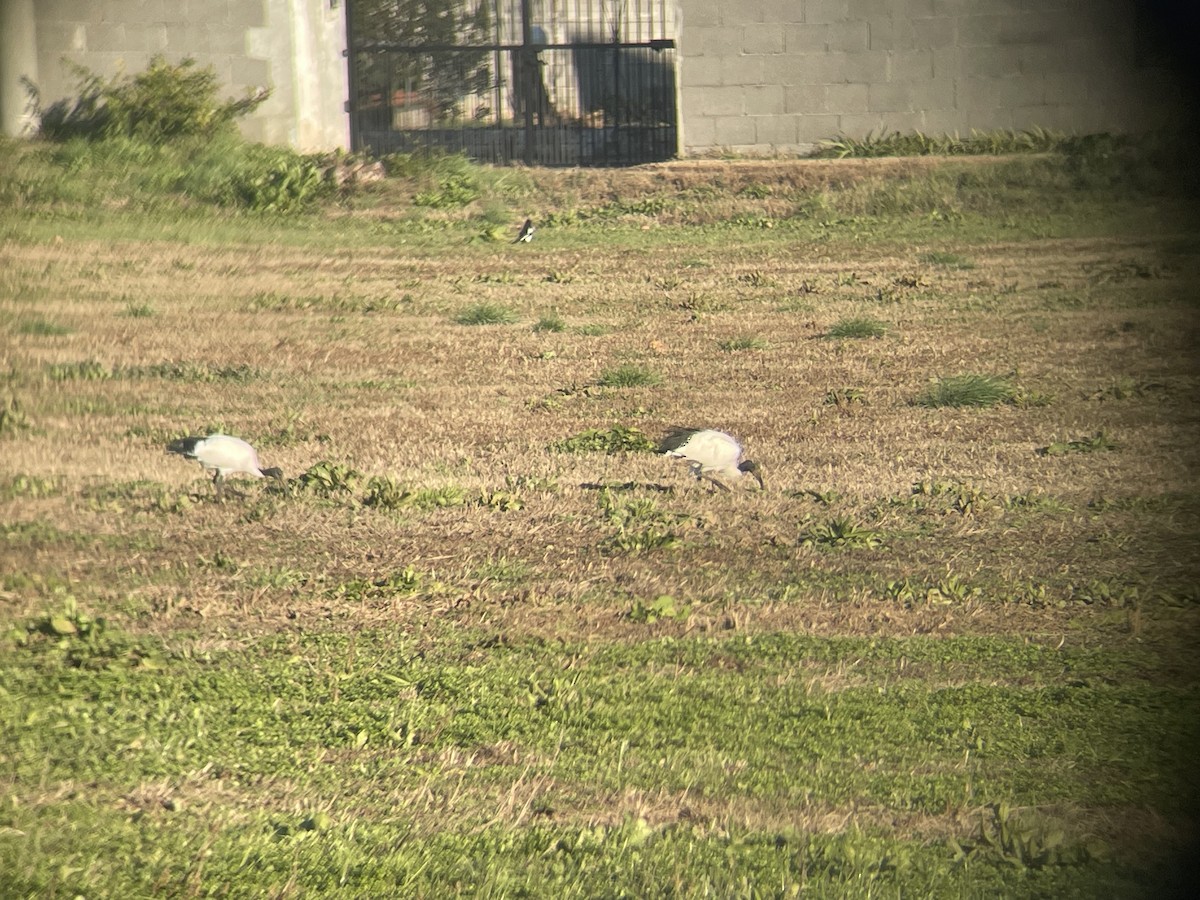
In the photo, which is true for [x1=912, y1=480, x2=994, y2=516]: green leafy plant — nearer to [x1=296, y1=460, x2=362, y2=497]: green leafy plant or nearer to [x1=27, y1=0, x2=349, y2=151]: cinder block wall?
[x1=296, y1=460, x2=362, y2=497]: green leafy plant

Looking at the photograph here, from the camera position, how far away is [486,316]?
20.7 ft

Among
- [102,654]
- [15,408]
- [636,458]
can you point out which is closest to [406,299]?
[15,408]

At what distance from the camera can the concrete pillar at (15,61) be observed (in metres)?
2.76

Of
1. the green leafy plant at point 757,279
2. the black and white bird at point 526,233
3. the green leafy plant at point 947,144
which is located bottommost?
the green leafy plant at point 757,279

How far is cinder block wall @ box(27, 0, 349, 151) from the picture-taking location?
807cm

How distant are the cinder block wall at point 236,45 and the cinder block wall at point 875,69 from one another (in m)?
2.66

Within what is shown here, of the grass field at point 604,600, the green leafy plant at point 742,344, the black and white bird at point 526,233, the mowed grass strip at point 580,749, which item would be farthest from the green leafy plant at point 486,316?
the mowed grass strip at point 580,749

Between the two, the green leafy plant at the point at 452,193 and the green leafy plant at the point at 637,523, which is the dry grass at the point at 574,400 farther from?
the green leafy plant at the point at 452,193

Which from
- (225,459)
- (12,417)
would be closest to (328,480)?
(225,459)

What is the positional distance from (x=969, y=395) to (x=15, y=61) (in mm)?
3225

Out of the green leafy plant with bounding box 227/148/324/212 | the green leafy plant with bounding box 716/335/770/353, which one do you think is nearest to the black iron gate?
the green leafy plant with bounding box 227/148/324/212

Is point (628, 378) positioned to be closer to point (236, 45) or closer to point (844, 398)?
point (844, 398)

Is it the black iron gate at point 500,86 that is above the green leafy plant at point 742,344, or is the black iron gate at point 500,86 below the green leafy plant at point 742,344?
above

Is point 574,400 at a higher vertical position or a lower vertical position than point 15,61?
lower
